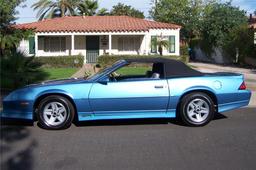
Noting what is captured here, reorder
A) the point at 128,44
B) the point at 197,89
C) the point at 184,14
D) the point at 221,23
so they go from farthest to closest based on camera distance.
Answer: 1. the point at 184,14
2. the point at 221,23
3. the point at 128,44
4. the point at 197,89

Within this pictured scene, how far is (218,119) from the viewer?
373 inches

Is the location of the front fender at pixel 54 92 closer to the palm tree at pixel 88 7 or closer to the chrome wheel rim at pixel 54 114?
the chrome wheel rim at pixel 54 114

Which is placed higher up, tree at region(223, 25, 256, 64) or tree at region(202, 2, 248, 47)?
tree at region(202, 2, 248, 47)

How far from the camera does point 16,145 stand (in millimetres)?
7102

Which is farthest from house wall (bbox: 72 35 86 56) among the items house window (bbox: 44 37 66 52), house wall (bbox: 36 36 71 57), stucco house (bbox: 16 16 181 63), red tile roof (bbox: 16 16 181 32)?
red tile roof (bbox: 16 16 181 32)

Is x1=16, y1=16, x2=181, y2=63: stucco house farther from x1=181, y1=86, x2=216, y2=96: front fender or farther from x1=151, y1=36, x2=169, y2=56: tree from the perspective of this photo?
x1=181, y1=86, x2=216, y2=96: front fender

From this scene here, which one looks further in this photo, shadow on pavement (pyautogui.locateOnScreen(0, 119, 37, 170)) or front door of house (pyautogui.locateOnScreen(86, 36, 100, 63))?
front door of house (pyautogui.locateOnScreen(86, 36, 100, 63))

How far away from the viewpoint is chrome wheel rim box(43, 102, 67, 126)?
834 cm

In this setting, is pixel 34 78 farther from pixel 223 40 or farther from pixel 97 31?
pixel 223 40

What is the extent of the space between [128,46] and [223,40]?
8.43m

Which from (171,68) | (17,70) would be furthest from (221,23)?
(171,68)

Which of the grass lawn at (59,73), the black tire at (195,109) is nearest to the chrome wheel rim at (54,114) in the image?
the black tire at (195,109)

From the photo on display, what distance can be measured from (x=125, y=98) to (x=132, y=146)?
61.6 inches

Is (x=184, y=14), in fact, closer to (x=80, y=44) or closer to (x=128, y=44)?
(x=128, y=44)
